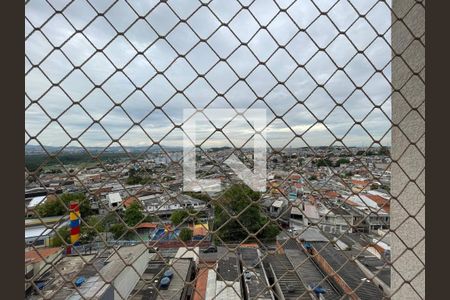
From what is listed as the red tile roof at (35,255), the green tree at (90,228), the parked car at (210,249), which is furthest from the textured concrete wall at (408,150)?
the red tile roof at (35,255)

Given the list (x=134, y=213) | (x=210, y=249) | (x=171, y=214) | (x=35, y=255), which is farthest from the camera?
(x=210, y=249)

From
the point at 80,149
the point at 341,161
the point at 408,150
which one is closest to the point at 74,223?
the point at 80,149

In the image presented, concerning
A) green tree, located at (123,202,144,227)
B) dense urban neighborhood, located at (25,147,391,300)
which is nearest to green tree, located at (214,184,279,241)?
dense urban neighborhood, located at (25,147,391,300)

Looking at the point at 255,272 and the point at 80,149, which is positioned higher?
the point at 80,149

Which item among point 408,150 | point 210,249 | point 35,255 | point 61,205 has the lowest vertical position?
point 210,249

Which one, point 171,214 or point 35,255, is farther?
point 171,214

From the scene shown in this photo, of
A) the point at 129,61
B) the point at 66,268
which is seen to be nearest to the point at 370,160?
the point at 129,61

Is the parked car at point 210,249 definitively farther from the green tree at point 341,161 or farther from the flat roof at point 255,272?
the green tree at point 341,161

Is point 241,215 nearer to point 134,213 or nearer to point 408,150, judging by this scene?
point 134,213
